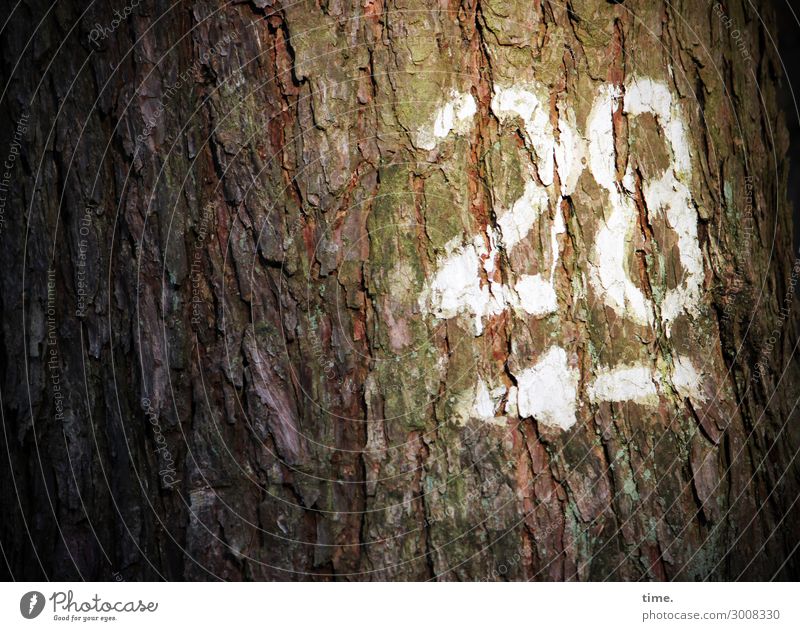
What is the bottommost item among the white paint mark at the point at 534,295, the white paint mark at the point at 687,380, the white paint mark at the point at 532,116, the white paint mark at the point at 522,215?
the white paint mark at the point at 687,380

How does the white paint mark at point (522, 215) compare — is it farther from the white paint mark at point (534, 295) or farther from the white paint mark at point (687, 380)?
the white paint mark at point (687, 380)

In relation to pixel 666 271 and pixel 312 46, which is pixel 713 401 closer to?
pixel 666 271

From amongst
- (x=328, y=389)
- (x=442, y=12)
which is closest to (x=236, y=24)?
(x=442, y=12)

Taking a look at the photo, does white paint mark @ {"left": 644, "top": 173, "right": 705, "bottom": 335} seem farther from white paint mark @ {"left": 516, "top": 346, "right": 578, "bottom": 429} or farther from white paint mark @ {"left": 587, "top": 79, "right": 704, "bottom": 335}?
white paint mark @ {"left": 516, "top": 346, "right": 578, "bottom": 429}

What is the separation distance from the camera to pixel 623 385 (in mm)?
1439

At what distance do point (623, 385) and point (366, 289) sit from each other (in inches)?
23.4

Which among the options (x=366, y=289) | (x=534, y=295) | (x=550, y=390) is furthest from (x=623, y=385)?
(x=366, y=289)

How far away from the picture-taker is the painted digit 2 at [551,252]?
1384mm

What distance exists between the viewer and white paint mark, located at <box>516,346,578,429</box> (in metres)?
1.40

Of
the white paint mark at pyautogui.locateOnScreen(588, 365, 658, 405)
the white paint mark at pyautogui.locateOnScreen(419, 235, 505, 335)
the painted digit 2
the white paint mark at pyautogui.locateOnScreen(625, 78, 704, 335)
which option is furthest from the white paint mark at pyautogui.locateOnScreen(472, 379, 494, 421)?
the white paint mark at pyautogui.locateOnScreen(625, 78, 704, 335)

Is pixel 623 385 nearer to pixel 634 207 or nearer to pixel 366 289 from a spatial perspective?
pixel 634 207

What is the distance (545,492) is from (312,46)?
1.06 m

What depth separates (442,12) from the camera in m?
1.36

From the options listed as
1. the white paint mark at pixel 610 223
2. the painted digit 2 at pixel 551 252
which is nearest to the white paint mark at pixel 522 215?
the painted digit 2 at pixel 551 252
